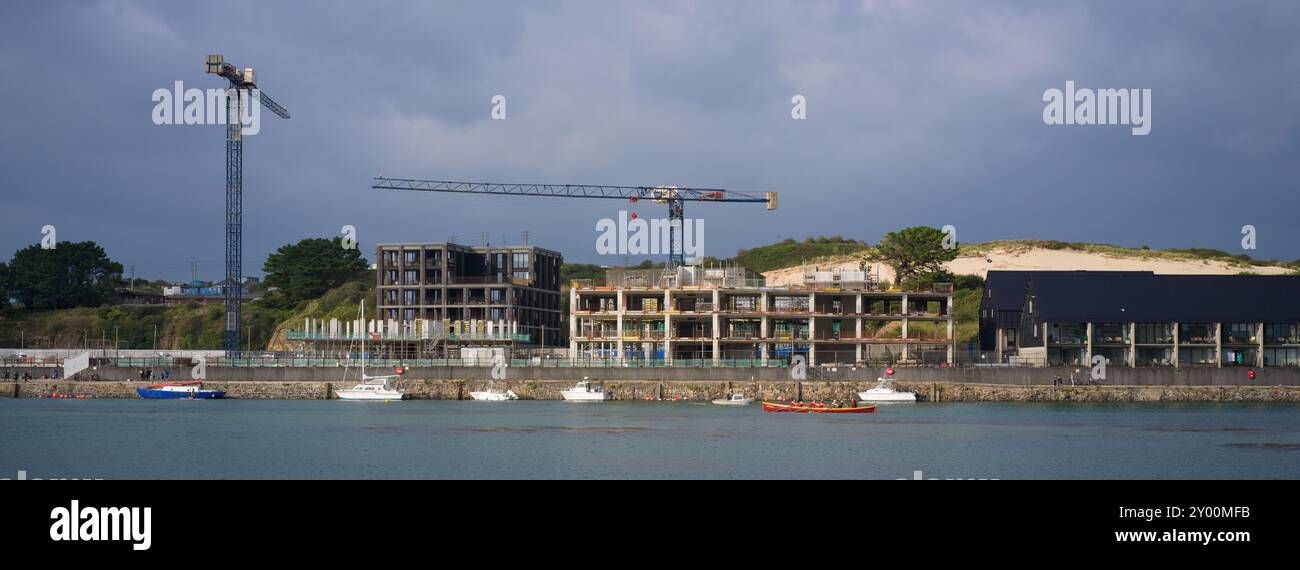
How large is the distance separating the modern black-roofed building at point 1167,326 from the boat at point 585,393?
40743 mm

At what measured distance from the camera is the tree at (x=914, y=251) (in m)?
155

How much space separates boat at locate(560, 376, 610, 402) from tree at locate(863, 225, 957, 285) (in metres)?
55.8

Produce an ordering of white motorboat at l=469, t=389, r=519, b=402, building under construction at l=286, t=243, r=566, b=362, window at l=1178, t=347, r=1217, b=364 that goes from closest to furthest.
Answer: white motorboat at l=469, t=389, r=519, b=402
window at l=1178, t=347, r=1217, b=364
building under construction at l=286, t=243, r=566, b=362

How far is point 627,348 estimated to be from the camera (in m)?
130

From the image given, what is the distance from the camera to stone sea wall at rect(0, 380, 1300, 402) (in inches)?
4122

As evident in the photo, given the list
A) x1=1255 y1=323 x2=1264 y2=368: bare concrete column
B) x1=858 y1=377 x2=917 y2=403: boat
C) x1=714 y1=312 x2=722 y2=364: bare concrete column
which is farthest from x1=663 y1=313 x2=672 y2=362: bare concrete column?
x1=1255 y1=323 x2=1264 y2=368: bare concrete column

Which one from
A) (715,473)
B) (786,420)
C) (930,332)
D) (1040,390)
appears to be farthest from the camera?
(930,332)

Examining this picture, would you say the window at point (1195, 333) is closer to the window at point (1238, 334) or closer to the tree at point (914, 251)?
the window at point (1238, 334)

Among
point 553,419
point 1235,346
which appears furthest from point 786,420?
point 1235,346

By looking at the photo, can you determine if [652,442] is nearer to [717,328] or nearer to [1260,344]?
[717,328]

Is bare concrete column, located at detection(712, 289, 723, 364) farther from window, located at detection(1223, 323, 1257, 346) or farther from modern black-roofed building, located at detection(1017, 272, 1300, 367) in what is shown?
window, located at detection(1223, 323, 1257, 346)

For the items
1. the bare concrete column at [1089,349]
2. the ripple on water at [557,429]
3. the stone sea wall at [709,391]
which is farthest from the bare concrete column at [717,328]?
the ripple on water at [557,429]
